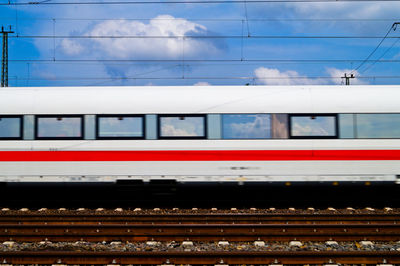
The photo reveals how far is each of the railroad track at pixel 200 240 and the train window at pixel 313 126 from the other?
2.13 m

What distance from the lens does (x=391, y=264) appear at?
5.55 meters

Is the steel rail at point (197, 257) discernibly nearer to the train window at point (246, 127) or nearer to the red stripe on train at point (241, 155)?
the red stripe on train at point (241, 155)

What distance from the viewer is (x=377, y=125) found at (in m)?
9.44

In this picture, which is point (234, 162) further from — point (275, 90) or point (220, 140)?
point (275, 90)

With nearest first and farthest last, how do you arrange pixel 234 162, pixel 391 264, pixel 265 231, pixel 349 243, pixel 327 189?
pixel 391 264
pixel 349 243
pixel 265 231
pixel 234 162
pixel 327 189

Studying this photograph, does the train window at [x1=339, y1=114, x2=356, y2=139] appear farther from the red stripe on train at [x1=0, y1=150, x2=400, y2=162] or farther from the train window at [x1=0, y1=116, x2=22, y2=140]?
the train window at [x1=0, y1=116, x2=22, y2=140]

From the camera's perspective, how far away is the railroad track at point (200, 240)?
5.72 m

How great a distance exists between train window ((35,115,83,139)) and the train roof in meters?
0.18

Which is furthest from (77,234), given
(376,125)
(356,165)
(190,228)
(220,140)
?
(376,125)

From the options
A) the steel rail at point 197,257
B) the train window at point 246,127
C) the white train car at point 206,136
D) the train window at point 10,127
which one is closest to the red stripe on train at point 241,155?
the white train car at point 206,136

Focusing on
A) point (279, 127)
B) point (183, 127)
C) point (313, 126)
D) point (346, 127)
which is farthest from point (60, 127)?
point (346, 127)

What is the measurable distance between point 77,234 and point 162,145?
3.20 metres

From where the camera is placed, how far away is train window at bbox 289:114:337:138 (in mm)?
9383

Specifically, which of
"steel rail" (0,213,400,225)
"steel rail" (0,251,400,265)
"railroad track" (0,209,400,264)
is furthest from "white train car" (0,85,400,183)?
"steel rail" (0,251,400,265)
